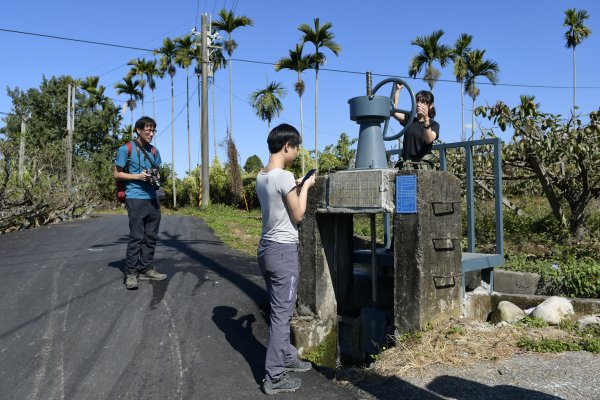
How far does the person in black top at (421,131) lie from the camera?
5.21 m

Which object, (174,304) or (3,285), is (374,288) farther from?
(3,285)

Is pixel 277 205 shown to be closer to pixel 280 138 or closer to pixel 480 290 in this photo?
pixel 280 138

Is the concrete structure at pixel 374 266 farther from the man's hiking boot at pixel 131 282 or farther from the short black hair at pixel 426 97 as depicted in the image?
the man's hiking boot at pixel 131 282

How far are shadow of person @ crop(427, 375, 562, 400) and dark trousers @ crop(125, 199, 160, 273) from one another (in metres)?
3.41

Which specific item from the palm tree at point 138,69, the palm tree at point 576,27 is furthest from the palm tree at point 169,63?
the palm tree at point 576,27

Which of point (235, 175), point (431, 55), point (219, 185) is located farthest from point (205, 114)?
point (431, 55)

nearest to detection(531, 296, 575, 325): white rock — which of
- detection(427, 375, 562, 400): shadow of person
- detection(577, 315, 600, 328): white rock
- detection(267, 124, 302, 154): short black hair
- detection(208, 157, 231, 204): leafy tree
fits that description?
detection(577, 315, 600, 328): white rock

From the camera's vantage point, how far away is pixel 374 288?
17.6 feet

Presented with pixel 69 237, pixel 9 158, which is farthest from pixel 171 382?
pixel 9 158

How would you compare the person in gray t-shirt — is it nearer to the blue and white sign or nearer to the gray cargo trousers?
the gray cargo trousers

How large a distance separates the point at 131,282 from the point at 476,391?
12.1ft

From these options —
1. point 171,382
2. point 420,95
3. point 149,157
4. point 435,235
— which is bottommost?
point 171,382

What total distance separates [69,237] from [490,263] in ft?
25.4

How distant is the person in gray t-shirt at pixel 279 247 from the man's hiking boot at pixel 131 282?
8.02 ft
